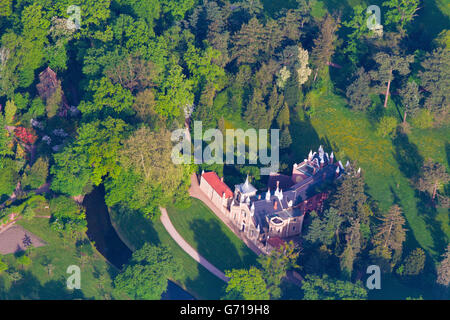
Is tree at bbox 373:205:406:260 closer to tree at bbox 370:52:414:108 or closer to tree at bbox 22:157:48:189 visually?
tree at bbox 370:52:414:108

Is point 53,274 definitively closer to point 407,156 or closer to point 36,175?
point 36,175

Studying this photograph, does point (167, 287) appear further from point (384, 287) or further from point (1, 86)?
point (1, 86)

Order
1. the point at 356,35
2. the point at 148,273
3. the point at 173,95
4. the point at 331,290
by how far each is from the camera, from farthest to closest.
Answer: the point at 356,35
the point at 173,95
the point at 148,273
the point at 331,290

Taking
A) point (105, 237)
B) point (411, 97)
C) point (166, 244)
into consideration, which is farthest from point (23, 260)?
point (411, 97)

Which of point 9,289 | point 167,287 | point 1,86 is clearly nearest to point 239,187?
point 167,287

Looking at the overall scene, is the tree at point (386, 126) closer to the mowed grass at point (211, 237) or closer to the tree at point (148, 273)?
the mowed grass at point (211, 237)

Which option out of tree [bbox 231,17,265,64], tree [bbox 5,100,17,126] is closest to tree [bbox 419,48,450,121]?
tree [bbox 231,17,265,64]
